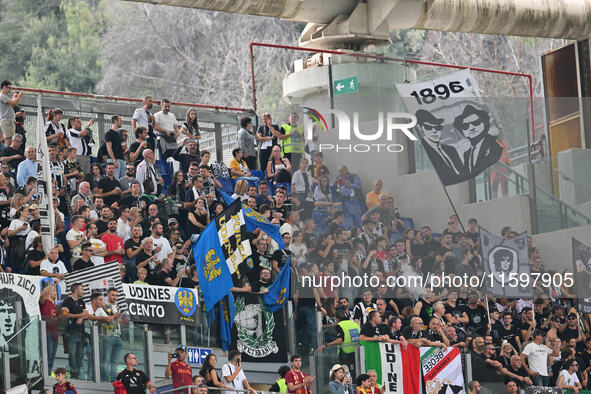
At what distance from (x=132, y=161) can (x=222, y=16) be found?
127ft

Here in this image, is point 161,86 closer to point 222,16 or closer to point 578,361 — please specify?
point 222,16

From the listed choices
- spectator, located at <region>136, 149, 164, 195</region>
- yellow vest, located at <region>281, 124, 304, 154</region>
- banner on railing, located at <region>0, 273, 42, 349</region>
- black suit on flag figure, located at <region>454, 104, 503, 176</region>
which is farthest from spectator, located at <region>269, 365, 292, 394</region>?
spectator, located at <region>136, 149, 164, 195</region>

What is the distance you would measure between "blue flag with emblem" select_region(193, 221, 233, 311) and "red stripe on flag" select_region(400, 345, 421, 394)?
291 cm

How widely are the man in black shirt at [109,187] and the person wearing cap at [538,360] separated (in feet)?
23.3

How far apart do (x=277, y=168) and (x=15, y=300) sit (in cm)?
720

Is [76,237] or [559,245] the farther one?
[559,245]

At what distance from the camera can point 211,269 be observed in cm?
1870

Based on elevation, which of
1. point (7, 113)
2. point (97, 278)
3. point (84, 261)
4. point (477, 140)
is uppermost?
point (7, 113)

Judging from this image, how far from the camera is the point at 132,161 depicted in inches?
808

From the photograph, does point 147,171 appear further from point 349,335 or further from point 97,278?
point 349,335

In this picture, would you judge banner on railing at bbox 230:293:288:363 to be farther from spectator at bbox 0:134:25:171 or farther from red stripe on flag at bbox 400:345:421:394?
spectator at bbox 0:134:25:171

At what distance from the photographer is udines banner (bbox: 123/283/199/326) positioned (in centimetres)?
1781

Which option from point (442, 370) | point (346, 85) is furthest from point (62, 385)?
point (346, 85)

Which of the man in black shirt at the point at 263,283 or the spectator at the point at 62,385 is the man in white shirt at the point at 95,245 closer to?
the spectator at the point at 62,385
